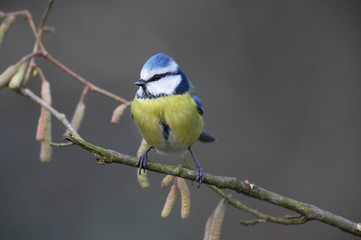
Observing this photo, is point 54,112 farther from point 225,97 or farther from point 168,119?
point 225,97

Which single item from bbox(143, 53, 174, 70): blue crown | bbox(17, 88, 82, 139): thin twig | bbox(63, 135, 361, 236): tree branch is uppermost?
bbox(143, 53, 174, 70): blue crown

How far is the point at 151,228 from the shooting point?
11.8 ft

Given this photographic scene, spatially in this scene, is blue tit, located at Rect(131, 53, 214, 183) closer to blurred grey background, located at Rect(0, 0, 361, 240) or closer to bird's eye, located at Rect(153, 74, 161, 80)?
bird's eye, located at Rect(153, 74, 161, 80)

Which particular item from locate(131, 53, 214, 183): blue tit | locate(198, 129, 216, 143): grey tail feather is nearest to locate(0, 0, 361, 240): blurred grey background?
locate(198, 129, 216, 143): grey tail feather

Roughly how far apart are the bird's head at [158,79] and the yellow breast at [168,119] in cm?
4

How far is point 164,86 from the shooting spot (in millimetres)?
2545

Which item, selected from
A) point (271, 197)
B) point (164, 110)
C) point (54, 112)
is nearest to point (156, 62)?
point (164, 110)

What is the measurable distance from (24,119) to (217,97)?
1.62 m

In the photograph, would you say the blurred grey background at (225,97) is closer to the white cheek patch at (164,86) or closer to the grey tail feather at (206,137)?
the grey tail feather at (206,137)

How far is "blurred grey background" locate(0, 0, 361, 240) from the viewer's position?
13.4 feet

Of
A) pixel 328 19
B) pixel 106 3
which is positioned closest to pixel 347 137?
pixel 328 19

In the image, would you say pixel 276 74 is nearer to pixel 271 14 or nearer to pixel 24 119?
pixel 271 14

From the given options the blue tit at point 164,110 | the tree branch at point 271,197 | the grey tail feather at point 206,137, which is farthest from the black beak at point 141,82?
the tree branch at point 271,197

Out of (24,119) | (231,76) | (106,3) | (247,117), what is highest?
(106,3)
